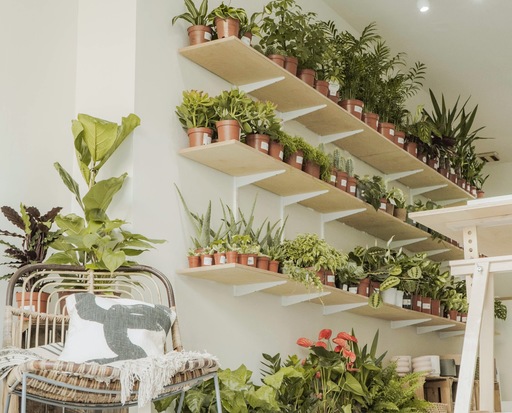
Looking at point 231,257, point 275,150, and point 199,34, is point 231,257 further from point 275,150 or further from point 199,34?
point 199,34

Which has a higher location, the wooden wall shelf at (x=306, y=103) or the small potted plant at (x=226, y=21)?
the small potted plant at (x=226, y=21)

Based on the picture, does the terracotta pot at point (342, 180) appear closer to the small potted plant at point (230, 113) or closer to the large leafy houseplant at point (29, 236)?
the small potted plant at point (230, 113)

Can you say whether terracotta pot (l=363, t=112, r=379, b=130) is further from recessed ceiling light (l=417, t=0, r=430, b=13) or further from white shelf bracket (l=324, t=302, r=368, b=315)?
white shelf bracket (l=324, t=302, r=368, b=315)

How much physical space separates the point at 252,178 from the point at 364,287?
1291 millimetres

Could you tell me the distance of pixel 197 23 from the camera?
172 inches

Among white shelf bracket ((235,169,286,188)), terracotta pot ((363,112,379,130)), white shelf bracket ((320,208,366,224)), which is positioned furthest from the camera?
terracotta pot ((363,112,379,130))

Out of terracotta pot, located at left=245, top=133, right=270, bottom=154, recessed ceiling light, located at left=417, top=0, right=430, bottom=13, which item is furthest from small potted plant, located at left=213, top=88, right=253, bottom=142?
recessed ceiling light, located at left=417, top=0, right=430, bottom=13

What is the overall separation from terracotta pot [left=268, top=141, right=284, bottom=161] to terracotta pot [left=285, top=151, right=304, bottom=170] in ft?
0.49

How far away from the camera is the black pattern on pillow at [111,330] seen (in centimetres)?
277

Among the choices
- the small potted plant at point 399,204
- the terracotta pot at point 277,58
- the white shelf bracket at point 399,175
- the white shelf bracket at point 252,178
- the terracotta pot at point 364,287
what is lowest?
the terracotta pot at point 364,287

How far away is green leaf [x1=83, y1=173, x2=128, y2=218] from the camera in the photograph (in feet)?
11.6

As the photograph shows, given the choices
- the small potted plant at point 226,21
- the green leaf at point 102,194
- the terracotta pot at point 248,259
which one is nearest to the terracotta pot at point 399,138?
the small potted plant at point 226,21

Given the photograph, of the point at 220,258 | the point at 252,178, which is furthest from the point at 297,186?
the point at 220,258

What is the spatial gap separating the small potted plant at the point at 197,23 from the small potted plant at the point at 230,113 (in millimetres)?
384
